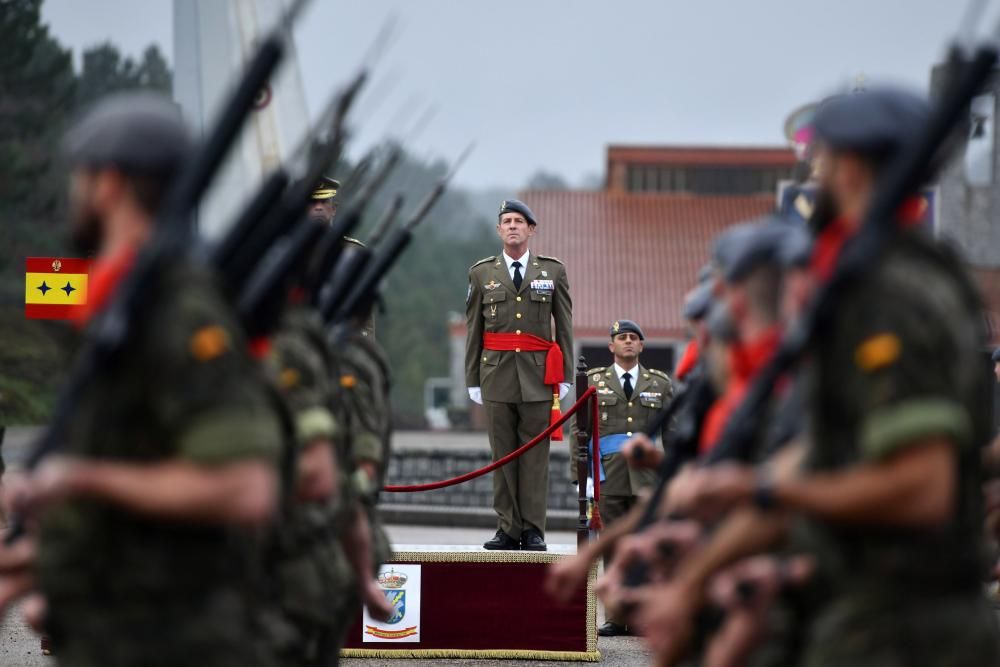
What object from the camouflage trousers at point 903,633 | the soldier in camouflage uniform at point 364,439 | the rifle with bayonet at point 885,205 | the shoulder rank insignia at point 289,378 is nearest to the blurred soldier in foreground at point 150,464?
the shoulder rank insignia at point 289,378

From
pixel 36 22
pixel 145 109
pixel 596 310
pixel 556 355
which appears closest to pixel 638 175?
pixel 596 310

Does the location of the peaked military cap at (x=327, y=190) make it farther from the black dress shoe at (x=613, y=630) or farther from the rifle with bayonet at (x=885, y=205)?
the black dress shoe at (x=613, y=630)

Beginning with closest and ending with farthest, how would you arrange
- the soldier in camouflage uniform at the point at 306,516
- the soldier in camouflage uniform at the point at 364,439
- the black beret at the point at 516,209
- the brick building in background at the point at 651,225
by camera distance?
the soldier in camouflage uniform at the point at 306,516
the soldier in camouflage uniform at the point at 364,439
the black beret at the point at 516,209
the brick building in background at the point at 651,225

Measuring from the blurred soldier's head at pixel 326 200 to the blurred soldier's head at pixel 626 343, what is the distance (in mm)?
3489

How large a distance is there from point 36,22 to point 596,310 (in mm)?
17903

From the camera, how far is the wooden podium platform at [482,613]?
9.07 metres

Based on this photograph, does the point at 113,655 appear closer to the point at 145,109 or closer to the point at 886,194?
the point at 145,109

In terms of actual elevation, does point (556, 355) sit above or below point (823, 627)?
above

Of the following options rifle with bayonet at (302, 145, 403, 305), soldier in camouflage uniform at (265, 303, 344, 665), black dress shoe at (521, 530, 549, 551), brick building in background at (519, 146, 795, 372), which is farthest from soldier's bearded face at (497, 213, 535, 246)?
brick building in background at (519, 146, 795, 372)

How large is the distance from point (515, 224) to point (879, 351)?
22.7 feet

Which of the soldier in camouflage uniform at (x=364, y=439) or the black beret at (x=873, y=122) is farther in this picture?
the soldier in camouflage uniform at (x=364, y=439)

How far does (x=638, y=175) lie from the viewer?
46469mm

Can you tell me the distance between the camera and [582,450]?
380 inches

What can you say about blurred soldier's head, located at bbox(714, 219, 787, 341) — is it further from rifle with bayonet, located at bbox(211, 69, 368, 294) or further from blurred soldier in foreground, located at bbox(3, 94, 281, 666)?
rifle with bayonet, located at bbox(211, 69, 368, 294)
